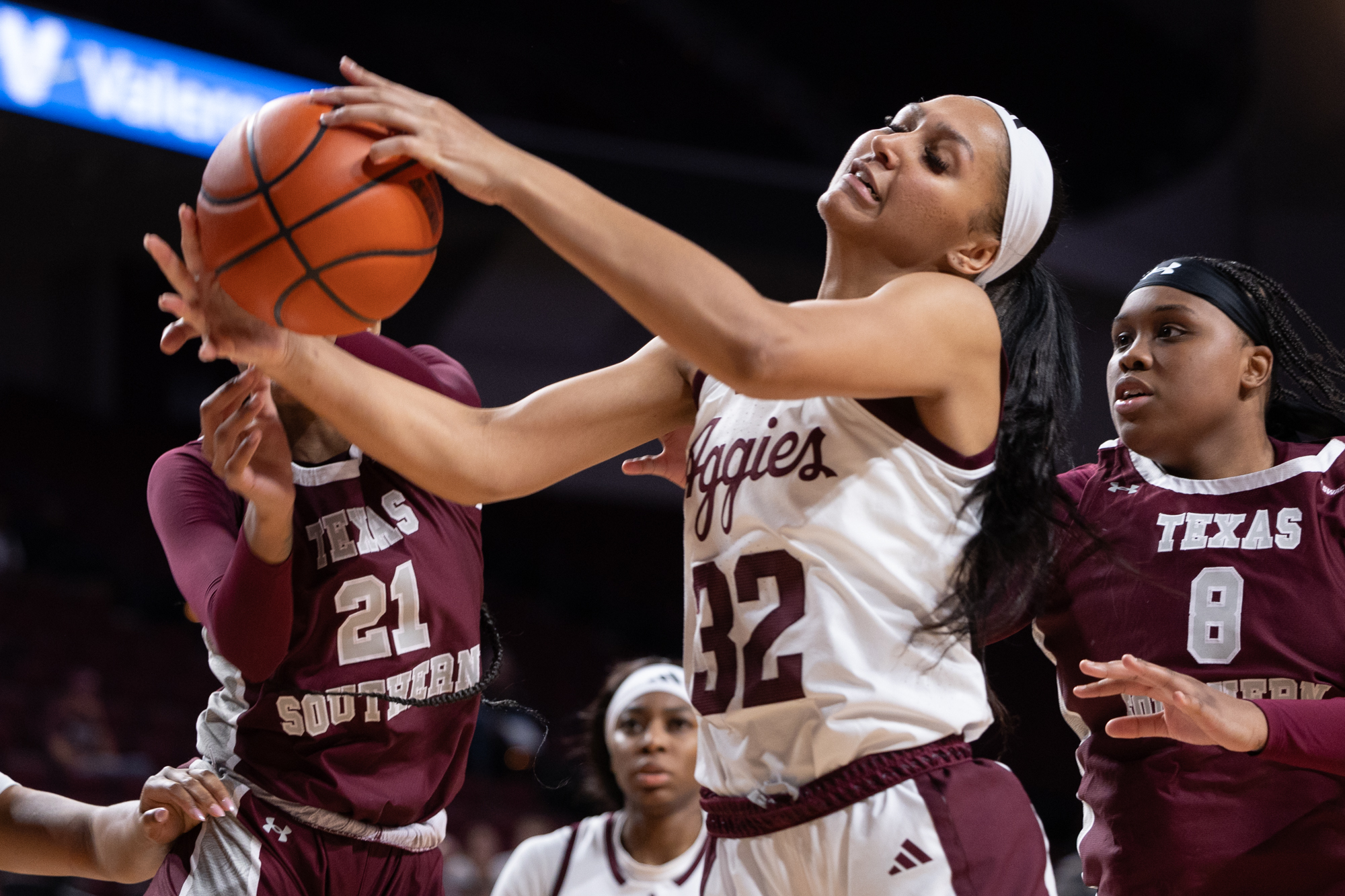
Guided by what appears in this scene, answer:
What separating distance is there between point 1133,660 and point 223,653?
1.67 m

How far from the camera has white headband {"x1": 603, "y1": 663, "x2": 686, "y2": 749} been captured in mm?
4910

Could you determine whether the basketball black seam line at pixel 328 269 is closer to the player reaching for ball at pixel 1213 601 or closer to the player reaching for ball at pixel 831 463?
the player reaching for ball at pixel 831 463

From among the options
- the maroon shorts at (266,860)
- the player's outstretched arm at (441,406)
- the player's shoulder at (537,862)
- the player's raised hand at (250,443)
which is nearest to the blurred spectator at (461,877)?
the player's shoulder at (537,862)

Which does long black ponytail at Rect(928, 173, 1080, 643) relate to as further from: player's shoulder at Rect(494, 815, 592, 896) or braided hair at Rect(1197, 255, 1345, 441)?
player's shoulder at Rect(494, 815, 592, 896)

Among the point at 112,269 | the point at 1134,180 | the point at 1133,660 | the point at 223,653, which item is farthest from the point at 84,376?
the point at 1133,660

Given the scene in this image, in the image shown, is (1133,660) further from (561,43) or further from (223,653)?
(561,43)

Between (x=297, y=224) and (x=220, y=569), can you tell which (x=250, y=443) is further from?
(x=297, y=224)

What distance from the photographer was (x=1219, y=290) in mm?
3037

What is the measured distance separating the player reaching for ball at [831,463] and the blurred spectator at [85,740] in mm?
6653

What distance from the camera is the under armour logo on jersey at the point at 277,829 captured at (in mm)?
2721

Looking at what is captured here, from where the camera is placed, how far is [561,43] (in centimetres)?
1514

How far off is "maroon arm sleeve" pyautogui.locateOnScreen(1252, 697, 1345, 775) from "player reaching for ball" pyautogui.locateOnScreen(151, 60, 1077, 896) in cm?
57

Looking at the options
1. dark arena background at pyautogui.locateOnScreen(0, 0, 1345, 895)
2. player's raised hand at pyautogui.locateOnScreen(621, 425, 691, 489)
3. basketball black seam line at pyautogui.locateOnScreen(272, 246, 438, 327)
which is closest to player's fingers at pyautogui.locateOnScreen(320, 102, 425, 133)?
basketball black seam line at pyautogui.locateOnScreen(272, 246, 438, 327)

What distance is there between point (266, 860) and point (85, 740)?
6415 millimetres
